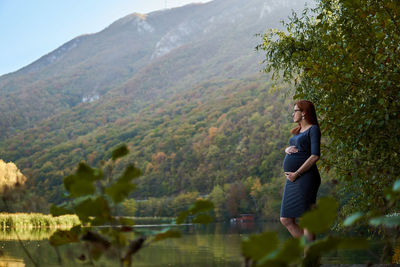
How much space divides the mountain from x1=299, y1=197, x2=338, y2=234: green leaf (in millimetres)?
47684

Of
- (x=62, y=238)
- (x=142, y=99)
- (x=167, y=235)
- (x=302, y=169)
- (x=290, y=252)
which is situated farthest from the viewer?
(x=142, y=99)

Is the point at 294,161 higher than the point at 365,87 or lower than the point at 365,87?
lower

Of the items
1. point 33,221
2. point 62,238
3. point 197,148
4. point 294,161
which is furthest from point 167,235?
point 197,148

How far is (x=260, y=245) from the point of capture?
1.85 ft

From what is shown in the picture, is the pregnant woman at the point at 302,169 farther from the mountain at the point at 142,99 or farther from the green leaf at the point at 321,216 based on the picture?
the mountain at the point at 142,99

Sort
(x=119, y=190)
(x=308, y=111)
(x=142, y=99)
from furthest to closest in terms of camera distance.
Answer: (x=142, y=99) < (x=308, y=111) < (x=119, y=190)

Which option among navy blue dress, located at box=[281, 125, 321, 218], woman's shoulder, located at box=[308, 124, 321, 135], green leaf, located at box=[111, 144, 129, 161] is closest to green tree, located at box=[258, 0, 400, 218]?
navy blue dress, located at box=[281, 125, 321, 218]

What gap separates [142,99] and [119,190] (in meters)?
108

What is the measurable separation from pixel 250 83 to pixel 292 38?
7688cm

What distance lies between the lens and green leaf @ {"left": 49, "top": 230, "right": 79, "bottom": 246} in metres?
0.92

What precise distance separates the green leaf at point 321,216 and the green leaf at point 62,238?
0.50 meters

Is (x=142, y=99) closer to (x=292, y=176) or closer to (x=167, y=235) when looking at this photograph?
(x=292, y=176)

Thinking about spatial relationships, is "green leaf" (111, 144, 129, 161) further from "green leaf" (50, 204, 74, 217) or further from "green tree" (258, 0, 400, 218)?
"green tree" (258, 0, 400, 218)

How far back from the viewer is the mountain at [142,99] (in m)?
74.8
